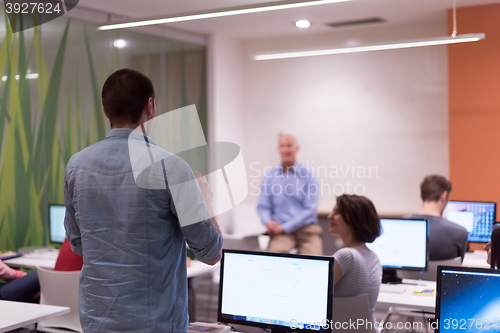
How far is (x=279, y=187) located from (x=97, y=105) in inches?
82.9

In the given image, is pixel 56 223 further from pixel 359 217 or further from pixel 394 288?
pixel 359 217

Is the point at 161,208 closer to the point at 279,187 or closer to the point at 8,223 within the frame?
the point at 8,223

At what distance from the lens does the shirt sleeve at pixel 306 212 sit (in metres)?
5.87

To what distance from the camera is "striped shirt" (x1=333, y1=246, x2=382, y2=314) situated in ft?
8.72

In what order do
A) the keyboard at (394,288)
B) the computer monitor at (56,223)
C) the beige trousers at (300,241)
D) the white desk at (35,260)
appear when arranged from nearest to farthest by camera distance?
the keyboard at (394,288) < the white desk at (35,260) < the computer monitor at (56,223) < the beige trousers at (300,241)

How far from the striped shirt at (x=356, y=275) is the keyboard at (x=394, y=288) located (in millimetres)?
927

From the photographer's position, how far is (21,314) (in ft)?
8.52

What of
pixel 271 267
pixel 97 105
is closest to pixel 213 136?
pixel 97 105

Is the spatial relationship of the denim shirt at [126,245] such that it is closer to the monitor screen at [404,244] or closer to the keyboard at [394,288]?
the keyboard at [394,288]

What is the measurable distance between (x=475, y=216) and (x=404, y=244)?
143cm

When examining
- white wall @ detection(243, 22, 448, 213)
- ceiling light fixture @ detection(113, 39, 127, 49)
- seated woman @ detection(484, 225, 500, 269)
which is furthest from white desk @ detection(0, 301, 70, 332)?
white wall @ detection(243, 22, 448, 213)

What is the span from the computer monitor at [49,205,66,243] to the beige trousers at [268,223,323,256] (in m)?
2.13

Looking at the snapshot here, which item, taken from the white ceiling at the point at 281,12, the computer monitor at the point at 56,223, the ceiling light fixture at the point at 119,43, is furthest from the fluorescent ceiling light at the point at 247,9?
the computer monitor at the point at 56,223

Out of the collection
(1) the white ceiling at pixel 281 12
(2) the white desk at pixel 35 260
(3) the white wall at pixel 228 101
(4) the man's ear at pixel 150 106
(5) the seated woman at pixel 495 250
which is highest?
(1) the white ceiling at pixel 281 12
